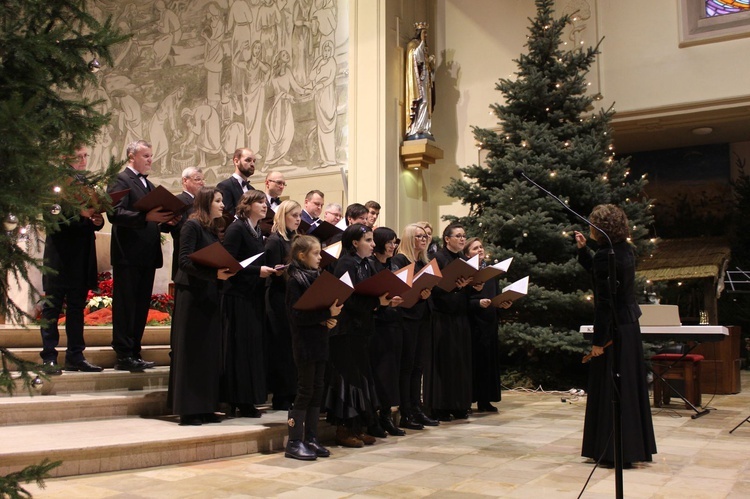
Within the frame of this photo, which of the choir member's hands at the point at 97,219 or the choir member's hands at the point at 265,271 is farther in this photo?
the choir member's hands at the point at 97,219

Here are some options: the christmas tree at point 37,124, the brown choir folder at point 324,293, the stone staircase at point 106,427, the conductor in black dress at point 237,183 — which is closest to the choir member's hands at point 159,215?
the conductor in black dress at point 237,183

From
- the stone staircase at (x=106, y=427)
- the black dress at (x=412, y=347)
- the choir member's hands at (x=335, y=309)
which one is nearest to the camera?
the stone staircase at (x=106, y=427)

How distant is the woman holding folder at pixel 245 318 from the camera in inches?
202

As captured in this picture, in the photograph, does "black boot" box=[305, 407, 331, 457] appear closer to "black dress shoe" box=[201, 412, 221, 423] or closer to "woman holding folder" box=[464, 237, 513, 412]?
"black dress shoe" box=[201, 412, 221, 423]

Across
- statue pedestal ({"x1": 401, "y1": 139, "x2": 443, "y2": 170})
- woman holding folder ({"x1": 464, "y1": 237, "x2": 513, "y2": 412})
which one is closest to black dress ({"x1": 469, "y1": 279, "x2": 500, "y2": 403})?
woman holding folder ({"x1": 464, "y1": 237, "x2": 513, "y2": 412})

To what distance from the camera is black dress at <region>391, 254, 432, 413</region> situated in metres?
5.79

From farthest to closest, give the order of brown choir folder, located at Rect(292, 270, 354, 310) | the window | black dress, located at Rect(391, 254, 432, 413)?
1. the window
2. black dress, located at Rect(391, 254, 432, 413)
3. brown choir folder, located at Rect(292, 270, 354, 310)

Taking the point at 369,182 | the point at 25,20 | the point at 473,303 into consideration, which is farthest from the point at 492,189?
the point at 25,20

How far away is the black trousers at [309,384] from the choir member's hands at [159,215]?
4.92 ft

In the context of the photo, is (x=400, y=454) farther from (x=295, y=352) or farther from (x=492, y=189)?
(x=492, y=189)

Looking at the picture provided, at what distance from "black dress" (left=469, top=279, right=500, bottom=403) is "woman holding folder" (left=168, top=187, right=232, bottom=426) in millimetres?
2788

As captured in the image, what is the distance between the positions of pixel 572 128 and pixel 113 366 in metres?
6.23

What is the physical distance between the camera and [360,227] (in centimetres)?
521

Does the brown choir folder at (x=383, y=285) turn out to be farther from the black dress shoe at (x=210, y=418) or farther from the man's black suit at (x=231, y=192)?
the man's black suit at (x=231, y=192)
